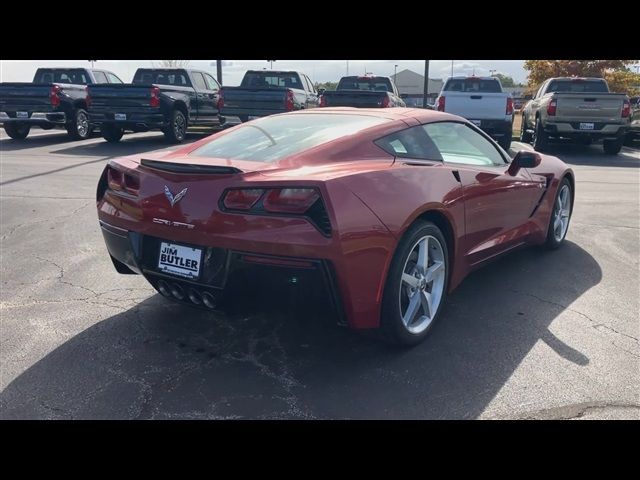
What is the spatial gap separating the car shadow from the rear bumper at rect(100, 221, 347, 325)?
13 cm

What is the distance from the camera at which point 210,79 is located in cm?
1697

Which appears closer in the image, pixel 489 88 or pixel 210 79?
pixel 489 88

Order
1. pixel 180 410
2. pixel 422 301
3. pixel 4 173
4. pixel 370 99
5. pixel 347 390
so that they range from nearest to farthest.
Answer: pixel 180 410 → pixel 347 390 → pixel 422 301 → pixel 4 173 → pixel 370 99

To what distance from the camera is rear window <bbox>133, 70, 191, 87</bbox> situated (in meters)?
A: 15.6

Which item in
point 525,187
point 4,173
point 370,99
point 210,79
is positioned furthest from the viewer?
point 210,79

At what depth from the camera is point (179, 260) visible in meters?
3.01

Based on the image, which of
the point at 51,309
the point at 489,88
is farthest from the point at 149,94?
the point at 51,309

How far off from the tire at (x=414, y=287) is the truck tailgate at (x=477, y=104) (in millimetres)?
10765

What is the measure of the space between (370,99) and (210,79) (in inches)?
240

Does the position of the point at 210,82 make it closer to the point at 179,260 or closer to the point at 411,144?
the point at 411,144

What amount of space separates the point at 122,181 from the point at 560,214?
13.2ft

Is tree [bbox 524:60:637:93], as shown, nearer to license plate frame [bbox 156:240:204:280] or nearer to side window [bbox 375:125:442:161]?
side window [bbox 375:125:442:161]

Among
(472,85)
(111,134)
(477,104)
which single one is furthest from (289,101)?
(472,85)

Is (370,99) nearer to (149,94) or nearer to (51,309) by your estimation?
(149,94)
